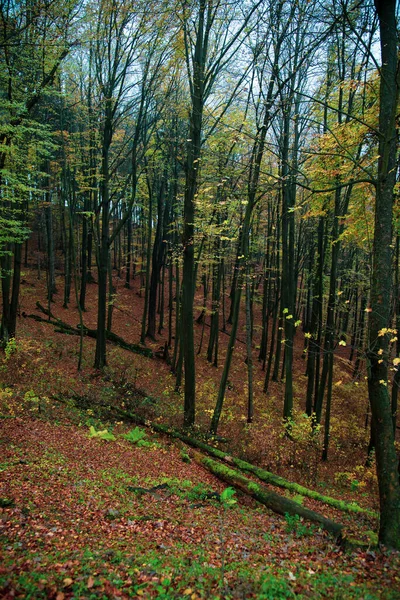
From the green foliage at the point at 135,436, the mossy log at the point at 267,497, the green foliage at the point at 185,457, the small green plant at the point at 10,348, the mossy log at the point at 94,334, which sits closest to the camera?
the mossy log at the point at 267,497

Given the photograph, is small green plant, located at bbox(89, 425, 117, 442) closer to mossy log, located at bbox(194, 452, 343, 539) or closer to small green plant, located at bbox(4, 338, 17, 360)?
mossy log, located at bbox(194, 452, 343, 539)

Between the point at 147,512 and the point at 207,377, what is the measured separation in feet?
40.9

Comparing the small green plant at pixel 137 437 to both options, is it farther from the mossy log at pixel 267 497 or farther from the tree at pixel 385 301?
the tree at pixel 385 301

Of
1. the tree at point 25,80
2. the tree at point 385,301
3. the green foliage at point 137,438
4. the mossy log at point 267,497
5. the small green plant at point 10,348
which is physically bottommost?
the green foliage at point 137,438

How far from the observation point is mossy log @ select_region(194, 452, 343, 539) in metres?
5.12

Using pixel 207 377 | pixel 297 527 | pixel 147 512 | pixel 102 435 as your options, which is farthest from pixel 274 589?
pixel 207 377

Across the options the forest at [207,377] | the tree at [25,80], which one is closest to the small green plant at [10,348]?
the forest at [207,377]

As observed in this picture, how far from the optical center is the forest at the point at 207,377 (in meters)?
3.93

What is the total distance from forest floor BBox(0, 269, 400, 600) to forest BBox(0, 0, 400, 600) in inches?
1.4

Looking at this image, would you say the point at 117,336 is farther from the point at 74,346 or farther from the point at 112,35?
the point at 112,35

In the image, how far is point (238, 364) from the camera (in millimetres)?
20844

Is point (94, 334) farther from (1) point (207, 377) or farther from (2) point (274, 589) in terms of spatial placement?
(2) point (274, 589)

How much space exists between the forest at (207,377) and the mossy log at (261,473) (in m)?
0.05

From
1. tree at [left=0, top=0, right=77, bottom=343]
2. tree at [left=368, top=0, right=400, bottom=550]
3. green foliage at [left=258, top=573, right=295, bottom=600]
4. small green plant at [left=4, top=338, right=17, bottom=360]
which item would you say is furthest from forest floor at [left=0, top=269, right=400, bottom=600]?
tree at [left=0, top=0, right=77, bottom=343]
